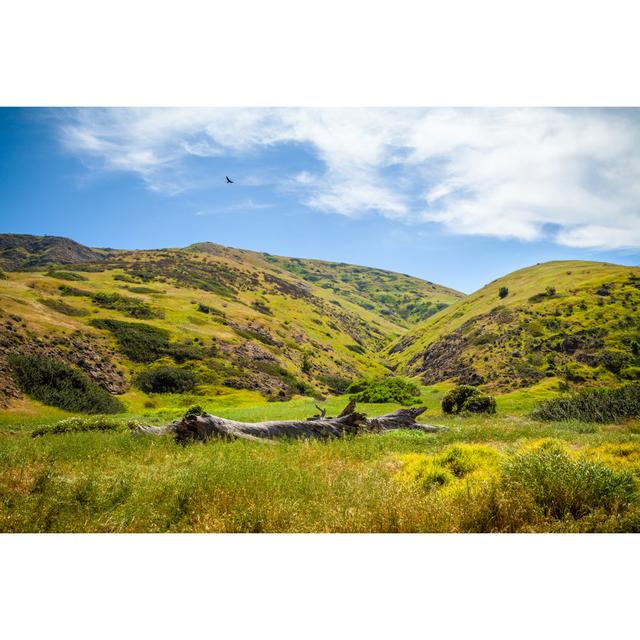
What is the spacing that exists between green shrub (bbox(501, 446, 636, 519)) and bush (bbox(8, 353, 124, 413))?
71.8ft

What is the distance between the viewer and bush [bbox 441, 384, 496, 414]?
83.4ft

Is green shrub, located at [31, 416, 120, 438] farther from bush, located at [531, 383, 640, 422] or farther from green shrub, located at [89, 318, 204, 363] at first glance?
green shrub, located at [89, 318, 204, 363]

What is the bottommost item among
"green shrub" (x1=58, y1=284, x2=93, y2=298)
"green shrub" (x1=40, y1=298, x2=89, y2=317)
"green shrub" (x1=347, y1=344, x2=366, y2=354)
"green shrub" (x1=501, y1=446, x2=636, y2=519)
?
"green shrub" (x1=501, y1=446, x2=636, y2=519)

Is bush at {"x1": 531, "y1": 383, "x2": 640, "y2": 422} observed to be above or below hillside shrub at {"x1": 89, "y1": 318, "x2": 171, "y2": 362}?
below

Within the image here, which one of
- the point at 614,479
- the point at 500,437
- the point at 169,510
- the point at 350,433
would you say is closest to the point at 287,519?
the point at 169,510

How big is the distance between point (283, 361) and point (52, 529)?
182 feet

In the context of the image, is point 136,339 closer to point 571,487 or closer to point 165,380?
point 165,380

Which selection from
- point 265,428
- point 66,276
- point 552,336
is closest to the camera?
point 265,428

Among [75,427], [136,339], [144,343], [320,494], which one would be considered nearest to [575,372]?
[144,343]

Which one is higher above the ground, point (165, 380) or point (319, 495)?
point (319, 495)

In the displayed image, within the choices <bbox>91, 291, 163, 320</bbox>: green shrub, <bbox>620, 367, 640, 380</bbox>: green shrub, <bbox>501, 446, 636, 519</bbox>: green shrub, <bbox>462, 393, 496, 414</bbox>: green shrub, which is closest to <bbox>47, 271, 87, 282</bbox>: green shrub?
<bbox>91, 291, 163, 320</bbox>: green shrub

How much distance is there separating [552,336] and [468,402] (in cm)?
4005

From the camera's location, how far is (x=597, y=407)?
55.9 feet

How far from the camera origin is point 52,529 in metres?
5.15
